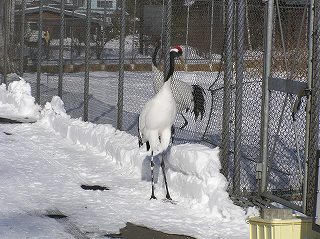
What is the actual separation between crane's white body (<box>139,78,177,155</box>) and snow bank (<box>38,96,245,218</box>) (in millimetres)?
243

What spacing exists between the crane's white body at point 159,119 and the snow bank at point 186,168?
0.80 ft

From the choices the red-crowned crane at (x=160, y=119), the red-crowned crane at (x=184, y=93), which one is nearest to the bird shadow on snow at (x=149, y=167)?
the red-crowned crane at (x=160, y=119)

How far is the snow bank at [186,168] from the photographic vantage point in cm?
874

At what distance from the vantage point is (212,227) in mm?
8227

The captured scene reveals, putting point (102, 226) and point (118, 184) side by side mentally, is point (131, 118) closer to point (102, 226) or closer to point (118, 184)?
point (118, 184)

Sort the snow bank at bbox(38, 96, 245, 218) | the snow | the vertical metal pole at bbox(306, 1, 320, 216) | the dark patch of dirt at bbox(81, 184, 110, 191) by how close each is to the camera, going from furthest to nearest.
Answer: the dark patch of dirt at bbox(81, 184, 110, 191)
the snow bank at bbox(38, 96, 245, 218)
the snow
the vertical metal pole at bbox(306, 1, 320, 216)

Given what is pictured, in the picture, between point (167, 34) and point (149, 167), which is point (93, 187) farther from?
point (167, 34)

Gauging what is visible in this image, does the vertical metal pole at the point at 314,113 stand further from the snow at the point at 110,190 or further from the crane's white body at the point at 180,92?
the crane's white body at the point at 180,92

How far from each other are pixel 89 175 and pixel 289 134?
402 cm

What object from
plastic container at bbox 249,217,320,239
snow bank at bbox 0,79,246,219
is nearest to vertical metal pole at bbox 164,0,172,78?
snow bank at bbox 0,79,246,219

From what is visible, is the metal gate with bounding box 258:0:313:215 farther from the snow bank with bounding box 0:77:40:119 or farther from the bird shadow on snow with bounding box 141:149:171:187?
the snow bank with bounding box 0:77:40:119

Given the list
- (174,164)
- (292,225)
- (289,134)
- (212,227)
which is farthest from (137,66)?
(292,225)

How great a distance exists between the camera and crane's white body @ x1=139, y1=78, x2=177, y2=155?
934 centimetres

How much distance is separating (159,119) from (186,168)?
61 centimetres
